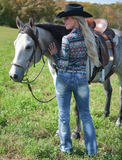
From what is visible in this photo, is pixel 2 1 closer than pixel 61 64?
No

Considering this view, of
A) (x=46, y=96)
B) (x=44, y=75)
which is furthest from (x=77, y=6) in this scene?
(x=44, y=75)

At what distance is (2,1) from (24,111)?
48.2 meters

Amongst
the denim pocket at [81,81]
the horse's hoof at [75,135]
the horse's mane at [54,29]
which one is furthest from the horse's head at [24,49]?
the horse's hoof at [75,135]

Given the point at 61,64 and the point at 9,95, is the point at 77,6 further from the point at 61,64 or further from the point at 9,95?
the point at 9,95

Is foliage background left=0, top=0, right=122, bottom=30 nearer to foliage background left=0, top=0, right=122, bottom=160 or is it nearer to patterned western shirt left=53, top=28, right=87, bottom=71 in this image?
foliage background left=0, top=0, right=122, bottom=160

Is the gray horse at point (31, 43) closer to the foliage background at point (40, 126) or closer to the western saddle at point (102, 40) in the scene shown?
the western saddle at point (102, 40)

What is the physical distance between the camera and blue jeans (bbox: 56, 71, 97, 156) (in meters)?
1.93

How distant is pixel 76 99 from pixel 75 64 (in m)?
0.52

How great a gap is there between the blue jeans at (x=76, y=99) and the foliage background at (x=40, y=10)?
38875 mm

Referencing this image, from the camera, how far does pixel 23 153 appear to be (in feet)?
7.65

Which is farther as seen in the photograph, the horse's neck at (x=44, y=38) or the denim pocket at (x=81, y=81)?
the horse's neck at (x=44, y=38)

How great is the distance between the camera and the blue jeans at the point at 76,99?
1.93 m

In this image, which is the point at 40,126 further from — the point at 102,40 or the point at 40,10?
the point at 40,10

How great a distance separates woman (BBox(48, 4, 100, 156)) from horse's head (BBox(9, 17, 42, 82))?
0.31 m
